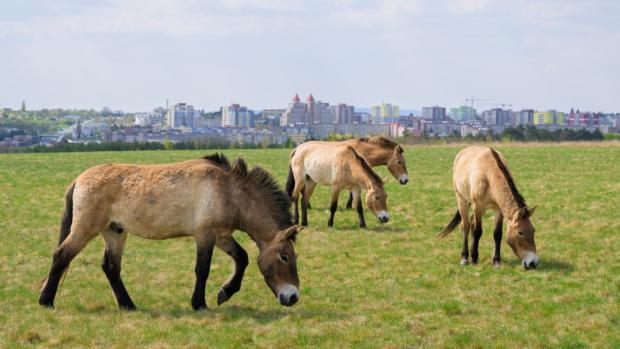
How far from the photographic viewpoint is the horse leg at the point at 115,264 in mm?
9500

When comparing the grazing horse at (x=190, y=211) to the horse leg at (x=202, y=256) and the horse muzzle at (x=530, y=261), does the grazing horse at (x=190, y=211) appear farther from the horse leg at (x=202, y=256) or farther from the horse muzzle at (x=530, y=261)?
the horse muzzle at (x=530, y=261)

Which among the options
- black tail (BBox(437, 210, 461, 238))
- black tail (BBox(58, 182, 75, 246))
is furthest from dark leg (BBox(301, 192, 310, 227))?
black tail (BBox(58, 182, 75, 246))

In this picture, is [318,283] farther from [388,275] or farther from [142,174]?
[142,174]

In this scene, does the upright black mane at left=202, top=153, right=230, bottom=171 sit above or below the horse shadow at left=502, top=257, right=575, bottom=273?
above

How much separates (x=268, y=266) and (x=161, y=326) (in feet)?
4.33

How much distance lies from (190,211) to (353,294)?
8.11ft

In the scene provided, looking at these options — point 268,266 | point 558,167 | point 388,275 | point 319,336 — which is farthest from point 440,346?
point 558,167

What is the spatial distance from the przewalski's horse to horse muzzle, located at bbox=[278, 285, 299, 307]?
3.88 m

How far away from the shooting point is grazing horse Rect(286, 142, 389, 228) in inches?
603

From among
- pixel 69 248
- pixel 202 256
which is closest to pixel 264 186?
pixel 202 256

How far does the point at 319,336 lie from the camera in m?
8.16

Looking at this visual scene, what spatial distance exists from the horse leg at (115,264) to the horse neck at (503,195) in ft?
17.6

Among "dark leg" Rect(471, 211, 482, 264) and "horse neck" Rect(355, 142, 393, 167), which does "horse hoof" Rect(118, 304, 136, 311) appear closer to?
"dark leg" Rect(471, 211, 482, 264)

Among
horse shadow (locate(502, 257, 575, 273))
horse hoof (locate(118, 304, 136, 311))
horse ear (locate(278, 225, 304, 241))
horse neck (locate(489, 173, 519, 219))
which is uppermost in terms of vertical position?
horse neck (locate(489, 173, 519, 219))
